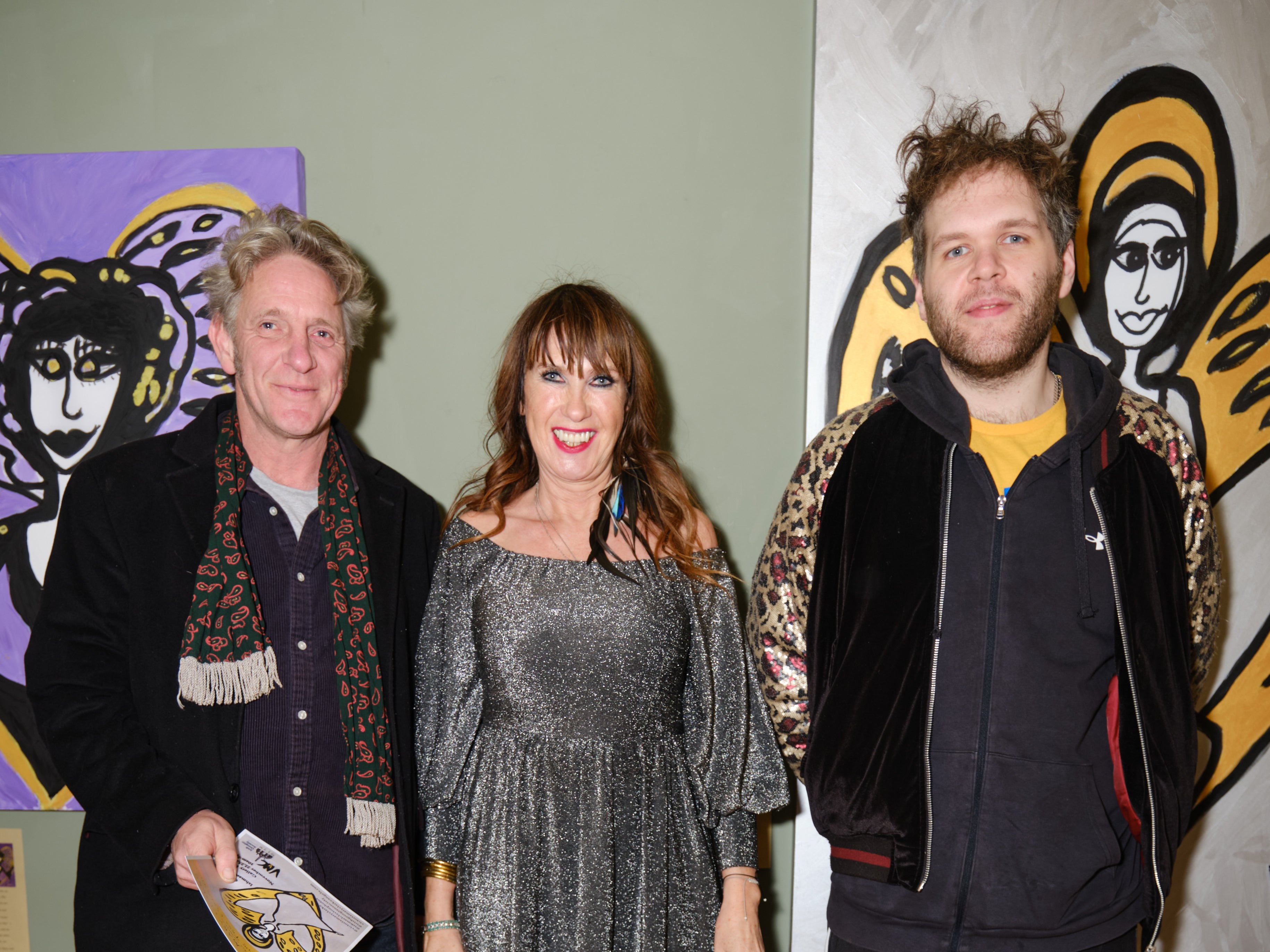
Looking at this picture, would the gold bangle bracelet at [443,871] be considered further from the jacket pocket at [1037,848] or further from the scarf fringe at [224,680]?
the jacket pocket at [1037,848]

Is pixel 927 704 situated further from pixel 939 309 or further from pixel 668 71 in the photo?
pixel 668 71

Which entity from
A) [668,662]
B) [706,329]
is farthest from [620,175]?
[668,662]

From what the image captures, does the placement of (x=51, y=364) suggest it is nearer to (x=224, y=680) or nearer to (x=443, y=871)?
(x=224, y=680)

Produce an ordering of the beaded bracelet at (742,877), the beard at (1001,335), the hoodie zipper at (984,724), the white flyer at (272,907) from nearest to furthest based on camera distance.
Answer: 1. the white flyer at (272,907)
2. the hoodie zipper at (984,724)
3. the beard at (1001,335)
4. the beaded bracelet at (742,877)

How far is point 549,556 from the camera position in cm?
174

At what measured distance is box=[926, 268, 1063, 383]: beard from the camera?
160 centimetres

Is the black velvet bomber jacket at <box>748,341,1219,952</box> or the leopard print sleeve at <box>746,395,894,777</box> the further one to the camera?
the leopard print sleeve at <box>746,395,894,777</box>

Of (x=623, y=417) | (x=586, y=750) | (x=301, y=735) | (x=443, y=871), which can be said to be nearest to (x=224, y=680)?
(x=301, y=735)

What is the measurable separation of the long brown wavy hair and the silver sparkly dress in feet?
0.24

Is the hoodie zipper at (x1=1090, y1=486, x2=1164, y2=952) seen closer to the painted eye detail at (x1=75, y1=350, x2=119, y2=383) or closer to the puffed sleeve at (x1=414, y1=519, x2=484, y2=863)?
the puffed sleeve at (x1=414, y1=519, x2=484, y2=863)

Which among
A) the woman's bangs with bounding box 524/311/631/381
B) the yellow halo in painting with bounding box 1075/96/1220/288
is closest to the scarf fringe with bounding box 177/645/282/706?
the woman's bangs with bounding box 524/311/631/381

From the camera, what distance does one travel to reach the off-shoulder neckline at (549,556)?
1.73 meters

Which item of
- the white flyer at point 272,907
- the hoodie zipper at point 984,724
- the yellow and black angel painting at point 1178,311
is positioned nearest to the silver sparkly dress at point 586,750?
the white flyer at point 272,907

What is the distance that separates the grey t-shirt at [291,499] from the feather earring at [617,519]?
22.1 inches
